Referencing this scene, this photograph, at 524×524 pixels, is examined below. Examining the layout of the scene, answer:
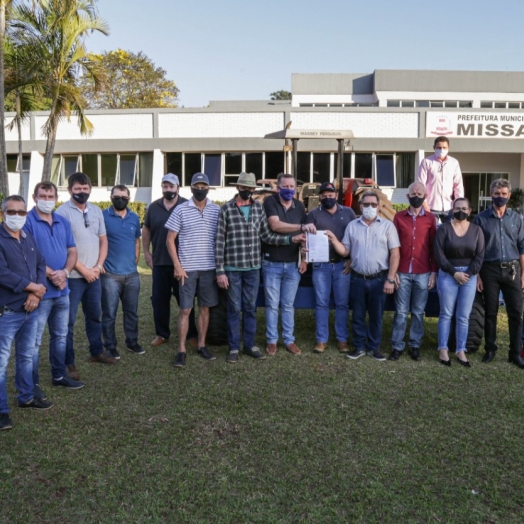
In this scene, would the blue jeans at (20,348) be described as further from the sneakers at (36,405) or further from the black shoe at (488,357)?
the black shoe at (488,357)

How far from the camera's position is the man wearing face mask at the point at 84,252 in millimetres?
5766

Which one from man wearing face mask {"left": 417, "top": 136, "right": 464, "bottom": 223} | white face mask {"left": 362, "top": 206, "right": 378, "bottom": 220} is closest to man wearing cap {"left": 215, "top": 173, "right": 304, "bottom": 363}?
white face mask {"left": 362, "top": 206, "right": 378, "bottom": 220}

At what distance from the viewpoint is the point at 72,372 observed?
579 cm

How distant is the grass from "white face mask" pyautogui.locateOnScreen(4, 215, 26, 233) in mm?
1602

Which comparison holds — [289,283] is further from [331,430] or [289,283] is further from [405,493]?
[405,493]

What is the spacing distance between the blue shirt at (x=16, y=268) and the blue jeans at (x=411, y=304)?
152 inches

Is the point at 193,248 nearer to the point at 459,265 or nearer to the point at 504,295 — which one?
the point at 459,265

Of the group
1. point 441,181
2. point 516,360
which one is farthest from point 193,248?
point 516,360

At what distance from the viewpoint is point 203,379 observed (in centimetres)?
573

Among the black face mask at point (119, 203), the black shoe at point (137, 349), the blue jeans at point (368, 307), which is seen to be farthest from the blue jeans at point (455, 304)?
the black face mask at point (119, 203)

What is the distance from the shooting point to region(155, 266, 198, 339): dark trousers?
698cm

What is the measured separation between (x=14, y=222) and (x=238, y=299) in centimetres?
271

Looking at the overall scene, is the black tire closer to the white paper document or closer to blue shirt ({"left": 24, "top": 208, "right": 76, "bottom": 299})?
the white paper document

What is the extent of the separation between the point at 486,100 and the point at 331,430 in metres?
33.2
